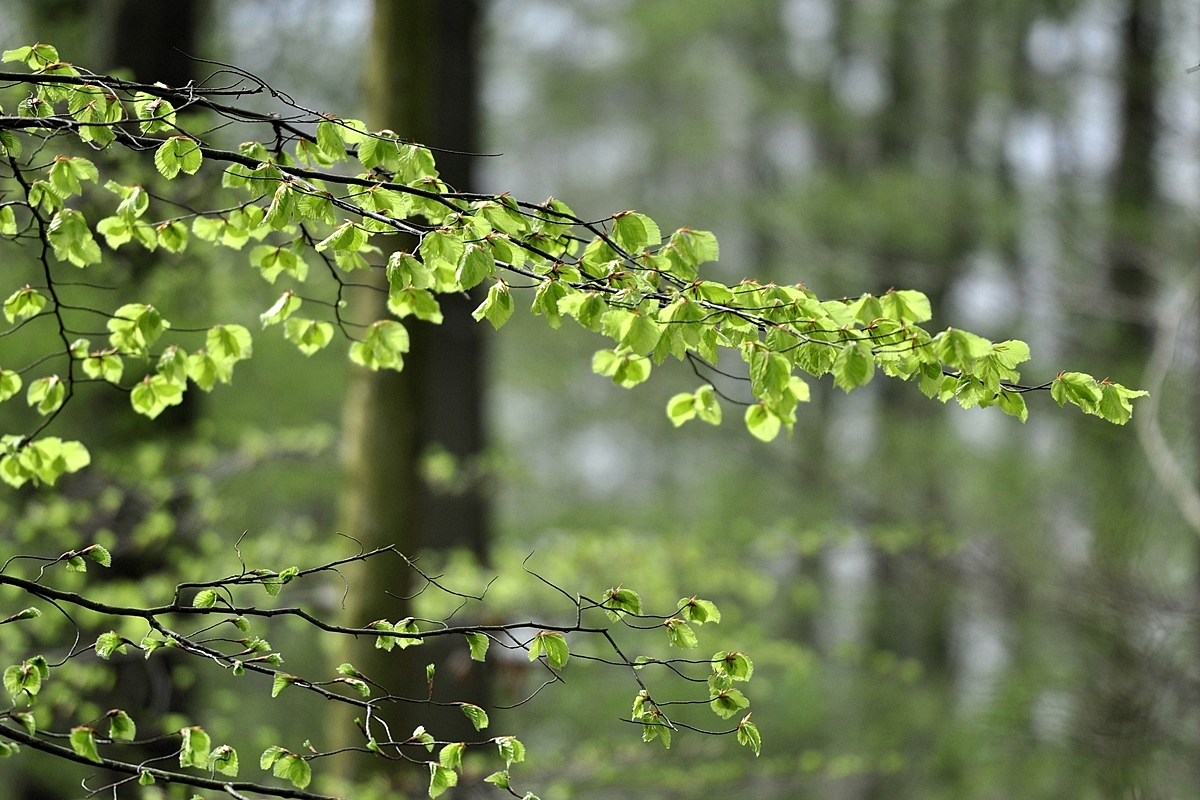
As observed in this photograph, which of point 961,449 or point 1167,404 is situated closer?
point 1167,404

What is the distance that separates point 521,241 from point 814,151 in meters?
12.4

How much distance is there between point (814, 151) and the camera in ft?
A: 44.7

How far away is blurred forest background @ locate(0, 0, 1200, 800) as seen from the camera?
552 centimetres

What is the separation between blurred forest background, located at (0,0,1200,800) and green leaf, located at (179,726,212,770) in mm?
2416

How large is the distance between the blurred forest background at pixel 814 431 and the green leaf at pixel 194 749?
2.42m

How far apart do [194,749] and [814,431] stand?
9.75 metres

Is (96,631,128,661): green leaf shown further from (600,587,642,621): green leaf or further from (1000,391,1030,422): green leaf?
(1000,391,1030,422): green leaf

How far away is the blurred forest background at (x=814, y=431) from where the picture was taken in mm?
5520

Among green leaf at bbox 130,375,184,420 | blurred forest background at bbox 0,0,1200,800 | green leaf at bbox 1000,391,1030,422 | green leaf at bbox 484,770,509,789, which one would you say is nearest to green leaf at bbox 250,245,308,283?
green leaf at bbox 130,375,184,420

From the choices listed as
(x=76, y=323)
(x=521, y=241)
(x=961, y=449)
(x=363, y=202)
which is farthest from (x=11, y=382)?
(x=961, y=449)

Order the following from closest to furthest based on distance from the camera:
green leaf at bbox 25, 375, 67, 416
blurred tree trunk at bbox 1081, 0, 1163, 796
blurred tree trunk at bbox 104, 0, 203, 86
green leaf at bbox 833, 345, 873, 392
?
green leaf at bbox 833, 345, 873, 392, green leaf at bbox 25, 375, 67, 416, blurred tree trunk at bbox 1081, 0, 1163, 796, blurred tree trunk at bbox 104, 0, 203, 86

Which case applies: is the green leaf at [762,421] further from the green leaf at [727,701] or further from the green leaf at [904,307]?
the green leaf at [727,701]

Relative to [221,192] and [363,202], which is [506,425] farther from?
[363,202]

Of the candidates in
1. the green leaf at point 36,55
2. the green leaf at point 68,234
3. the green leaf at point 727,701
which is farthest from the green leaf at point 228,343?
A: the green leaf at point 727,701
